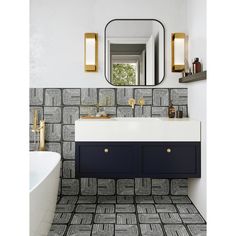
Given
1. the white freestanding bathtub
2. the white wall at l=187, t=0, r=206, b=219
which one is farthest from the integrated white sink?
the white freestanding bathtub

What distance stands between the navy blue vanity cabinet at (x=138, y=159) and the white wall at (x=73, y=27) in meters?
0.91

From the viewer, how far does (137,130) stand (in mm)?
3559

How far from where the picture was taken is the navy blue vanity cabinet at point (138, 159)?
3.56m

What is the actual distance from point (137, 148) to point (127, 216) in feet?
2.23

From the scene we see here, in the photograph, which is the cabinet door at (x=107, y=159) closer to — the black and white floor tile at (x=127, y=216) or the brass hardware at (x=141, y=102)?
the black and white floor tile at (x=127, y=216)

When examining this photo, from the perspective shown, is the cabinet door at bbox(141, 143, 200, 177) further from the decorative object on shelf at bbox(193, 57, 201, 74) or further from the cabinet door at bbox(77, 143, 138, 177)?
the decorative object on shelf at bbox(193, 57, 201, 74)

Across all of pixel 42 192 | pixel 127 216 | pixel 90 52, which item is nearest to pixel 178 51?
pixel 90 52


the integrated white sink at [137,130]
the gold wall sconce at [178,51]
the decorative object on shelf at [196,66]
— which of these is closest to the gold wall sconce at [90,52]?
the integrated white sink at [137,130]

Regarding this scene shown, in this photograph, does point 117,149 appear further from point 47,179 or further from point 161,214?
point 47,179

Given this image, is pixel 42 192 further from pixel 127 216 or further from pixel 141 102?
pixel 141 102

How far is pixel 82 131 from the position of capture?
3541 mm
